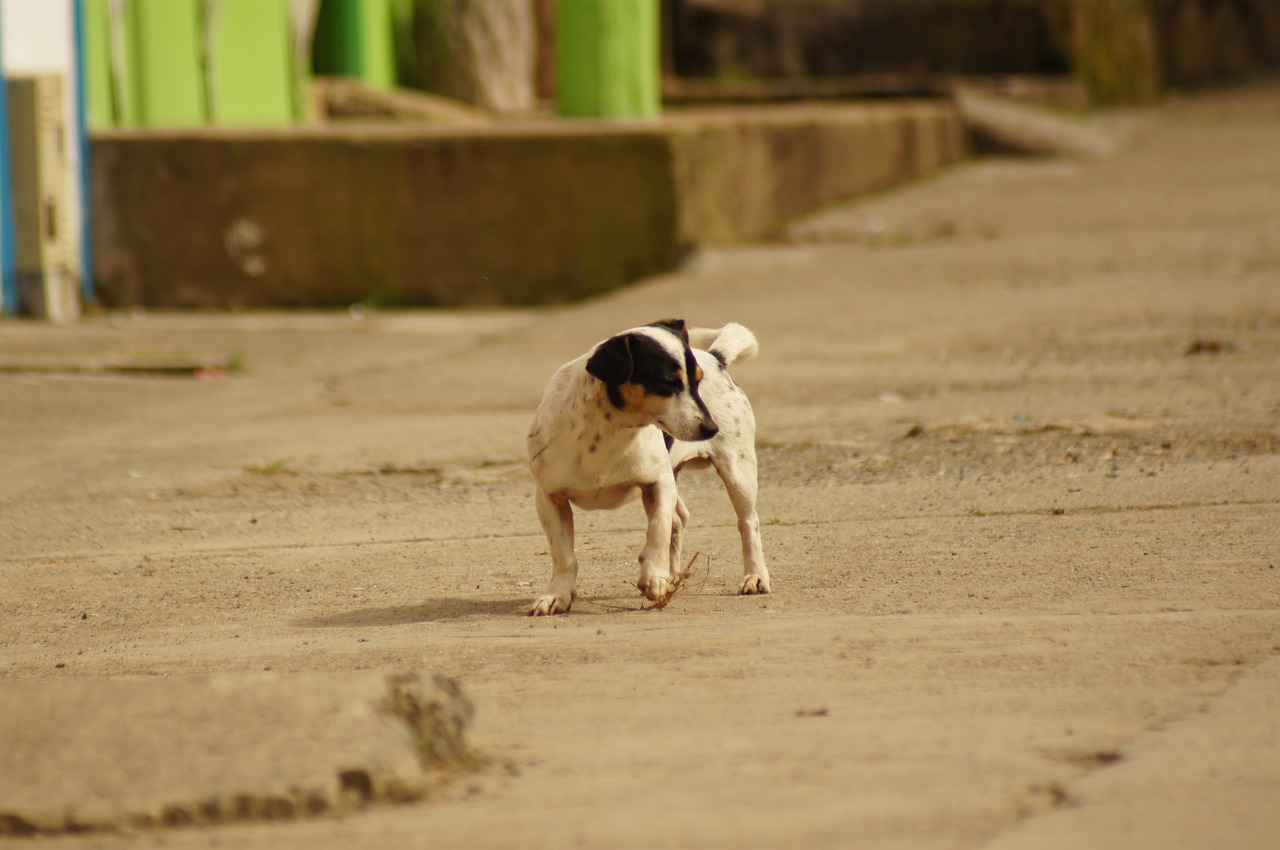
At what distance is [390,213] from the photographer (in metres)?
10.7

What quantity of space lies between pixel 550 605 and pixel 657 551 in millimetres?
299

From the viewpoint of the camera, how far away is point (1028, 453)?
19.0 ft

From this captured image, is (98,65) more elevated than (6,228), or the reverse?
(98,65)

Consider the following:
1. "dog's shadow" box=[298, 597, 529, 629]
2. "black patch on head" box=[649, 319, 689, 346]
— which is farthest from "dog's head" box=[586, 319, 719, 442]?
"dog's shadow" box=[298, 597, 529, 629]

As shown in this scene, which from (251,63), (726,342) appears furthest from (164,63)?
(726,342)

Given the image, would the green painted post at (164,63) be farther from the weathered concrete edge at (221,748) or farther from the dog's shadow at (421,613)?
the weathered concrete edge at (221,748)

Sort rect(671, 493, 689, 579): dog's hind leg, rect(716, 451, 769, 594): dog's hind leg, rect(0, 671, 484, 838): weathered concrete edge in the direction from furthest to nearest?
rect(671, 493, 689, 579): dog's hind leg → rect(716, 451, 769, 594): dog's hind leg → rect(0, 671, 484, 838): weathered concrete edge

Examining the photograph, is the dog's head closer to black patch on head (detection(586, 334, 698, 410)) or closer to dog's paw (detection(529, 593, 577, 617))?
black patch on head (detection(586, 334, 698, 410))

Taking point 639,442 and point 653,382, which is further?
point 639,442

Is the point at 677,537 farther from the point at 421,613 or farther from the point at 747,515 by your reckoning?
the point at 421,613

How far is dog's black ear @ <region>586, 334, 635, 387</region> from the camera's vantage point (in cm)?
395

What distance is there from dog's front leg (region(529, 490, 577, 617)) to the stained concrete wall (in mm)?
6540

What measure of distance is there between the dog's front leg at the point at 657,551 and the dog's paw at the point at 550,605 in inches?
7.4

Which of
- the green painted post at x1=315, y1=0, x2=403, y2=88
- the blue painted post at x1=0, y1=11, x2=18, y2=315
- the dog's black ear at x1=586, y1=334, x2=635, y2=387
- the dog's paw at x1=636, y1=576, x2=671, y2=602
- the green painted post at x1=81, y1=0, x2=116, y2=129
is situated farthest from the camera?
the green painted post at x1=315, y1=0, x2=403, y2=88
